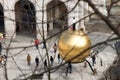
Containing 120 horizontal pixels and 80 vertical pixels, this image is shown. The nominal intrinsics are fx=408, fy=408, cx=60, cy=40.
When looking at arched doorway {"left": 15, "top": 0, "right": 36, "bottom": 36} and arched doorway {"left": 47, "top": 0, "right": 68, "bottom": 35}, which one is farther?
arched doorway {"left": 15, "top": 0, "right": 36, "bottom": 36}

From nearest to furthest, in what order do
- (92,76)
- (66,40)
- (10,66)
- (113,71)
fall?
(113,71) < (66,40) < (92,76) < (10,66)

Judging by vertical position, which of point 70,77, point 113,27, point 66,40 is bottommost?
point 70,77

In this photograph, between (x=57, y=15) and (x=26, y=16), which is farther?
(x=57, y=15)

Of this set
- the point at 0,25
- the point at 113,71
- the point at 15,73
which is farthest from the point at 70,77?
the point at 0,25

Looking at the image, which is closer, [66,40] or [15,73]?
[66,40]

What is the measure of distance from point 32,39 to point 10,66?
592 cm

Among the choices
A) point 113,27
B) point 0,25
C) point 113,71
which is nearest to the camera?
point 113,27

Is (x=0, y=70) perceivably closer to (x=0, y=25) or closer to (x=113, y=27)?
(x=0, y=25)

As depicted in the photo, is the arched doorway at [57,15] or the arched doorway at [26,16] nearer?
the arched doorway at [57,15]

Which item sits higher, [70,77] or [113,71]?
[113,71]

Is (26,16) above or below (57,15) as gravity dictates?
above

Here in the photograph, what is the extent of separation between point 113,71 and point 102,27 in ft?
54.2

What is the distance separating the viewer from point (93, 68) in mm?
19812

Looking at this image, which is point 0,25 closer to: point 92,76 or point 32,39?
point 32,39
